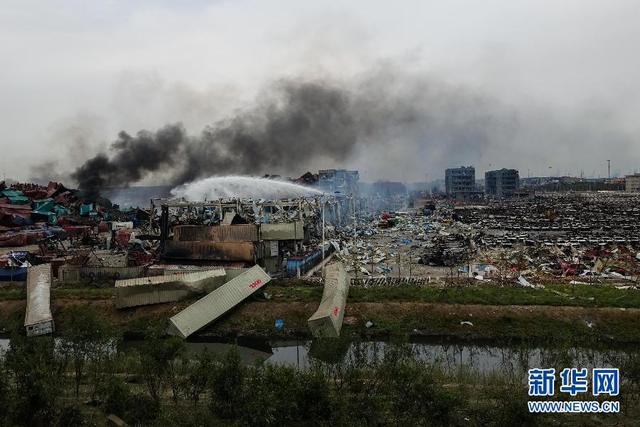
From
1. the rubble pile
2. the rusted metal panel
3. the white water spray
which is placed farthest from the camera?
the white water spray

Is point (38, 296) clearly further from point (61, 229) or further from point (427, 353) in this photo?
point (61, 229)

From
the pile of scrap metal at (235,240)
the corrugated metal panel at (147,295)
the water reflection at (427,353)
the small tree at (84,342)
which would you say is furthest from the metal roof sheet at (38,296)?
the small tree at (84,342)

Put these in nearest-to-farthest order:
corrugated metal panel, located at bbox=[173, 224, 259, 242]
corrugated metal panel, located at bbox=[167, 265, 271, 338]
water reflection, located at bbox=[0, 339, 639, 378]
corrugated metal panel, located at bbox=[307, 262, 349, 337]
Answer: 1. water reflection, located at bbox=[0, 339, 639, 378]
2. corrugated metal panel, located at bbox=[307, 262, 349, 337]
3. corrugated metal panel, located at bbox=[167, 265, 271, 338]
4. corrugated metal panel, located at bbox=[173, 224, 259, 242]

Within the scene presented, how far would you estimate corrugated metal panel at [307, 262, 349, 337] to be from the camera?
67.6 ft

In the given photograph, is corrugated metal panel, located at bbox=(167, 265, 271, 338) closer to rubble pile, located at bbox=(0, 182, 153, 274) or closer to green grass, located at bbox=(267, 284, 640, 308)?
green grass, located at bbox=(267, 284, 640, 308)

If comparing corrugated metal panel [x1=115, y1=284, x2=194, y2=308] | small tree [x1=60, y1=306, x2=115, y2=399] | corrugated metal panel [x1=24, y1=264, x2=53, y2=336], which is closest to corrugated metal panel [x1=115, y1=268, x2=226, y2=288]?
corrugated metal panel [x1=115, y1=284, x2=194, y2=308]

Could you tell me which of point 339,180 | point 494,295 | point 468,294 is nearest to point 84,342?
point 468,294

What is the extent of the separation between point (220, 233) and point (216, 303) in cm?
891

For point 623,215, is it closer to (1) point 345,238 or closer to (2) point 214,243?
(1) point 345,238

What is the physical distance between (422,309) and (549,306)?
5703 millimetres

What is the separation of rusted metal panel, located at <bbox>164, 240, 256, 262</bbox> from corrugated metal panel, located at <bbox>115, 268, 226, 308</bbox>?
4591 millimetres

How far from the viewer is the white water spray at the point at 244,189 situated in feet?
169

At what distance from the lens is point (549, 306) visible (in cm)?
2259

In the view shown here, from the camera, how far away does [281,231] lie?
3234cm
